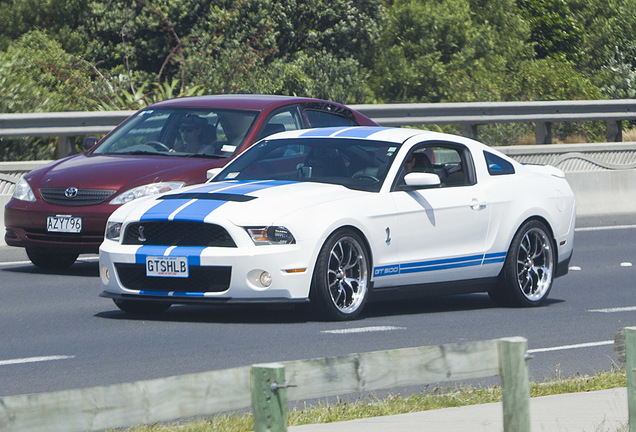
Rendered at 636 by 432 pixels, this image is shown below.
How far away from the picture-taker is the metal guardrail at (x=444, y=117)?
16812 millimetres

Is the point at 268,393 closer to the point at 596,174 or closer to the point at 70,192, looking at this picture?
the point at 70,192

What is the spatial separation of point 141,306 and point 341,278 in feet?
5.24

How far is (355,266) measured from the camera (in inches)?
402

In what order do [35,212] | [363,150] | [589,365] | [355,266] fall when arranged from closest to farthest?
[589,365] → [355,266] → [363,150] → [35,212]

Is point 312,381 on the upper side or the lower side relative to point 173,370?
upper

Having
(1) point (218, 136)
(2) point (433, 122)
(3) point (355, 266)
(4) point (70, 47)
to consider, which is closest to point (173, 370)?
(3) point (355, 266)

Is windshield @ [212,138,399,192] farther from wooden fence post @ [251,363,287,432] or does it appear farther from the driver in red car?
wooden fence post @ [251,363,287,432]

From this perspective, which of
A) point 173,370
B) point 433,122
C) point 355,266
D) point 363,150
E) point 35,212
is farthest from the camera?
point 433,122

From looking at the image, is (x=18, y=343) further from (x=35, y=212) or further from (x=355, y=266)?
(x=35, y=212)

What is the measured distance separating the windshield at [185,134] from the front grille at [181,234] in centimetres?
321

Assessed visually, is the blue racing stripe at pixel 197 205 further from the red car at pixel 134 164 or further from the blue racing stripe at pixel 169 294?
the red car at pixel 134 164

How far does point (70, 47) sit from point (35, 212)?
921 inches

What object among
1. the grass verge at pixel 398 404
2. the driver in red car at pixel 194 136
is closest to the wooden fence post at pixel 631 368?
the grass verge at pixel 398 404

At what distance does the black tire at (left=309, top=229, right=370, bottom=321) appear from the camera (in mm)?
9898
